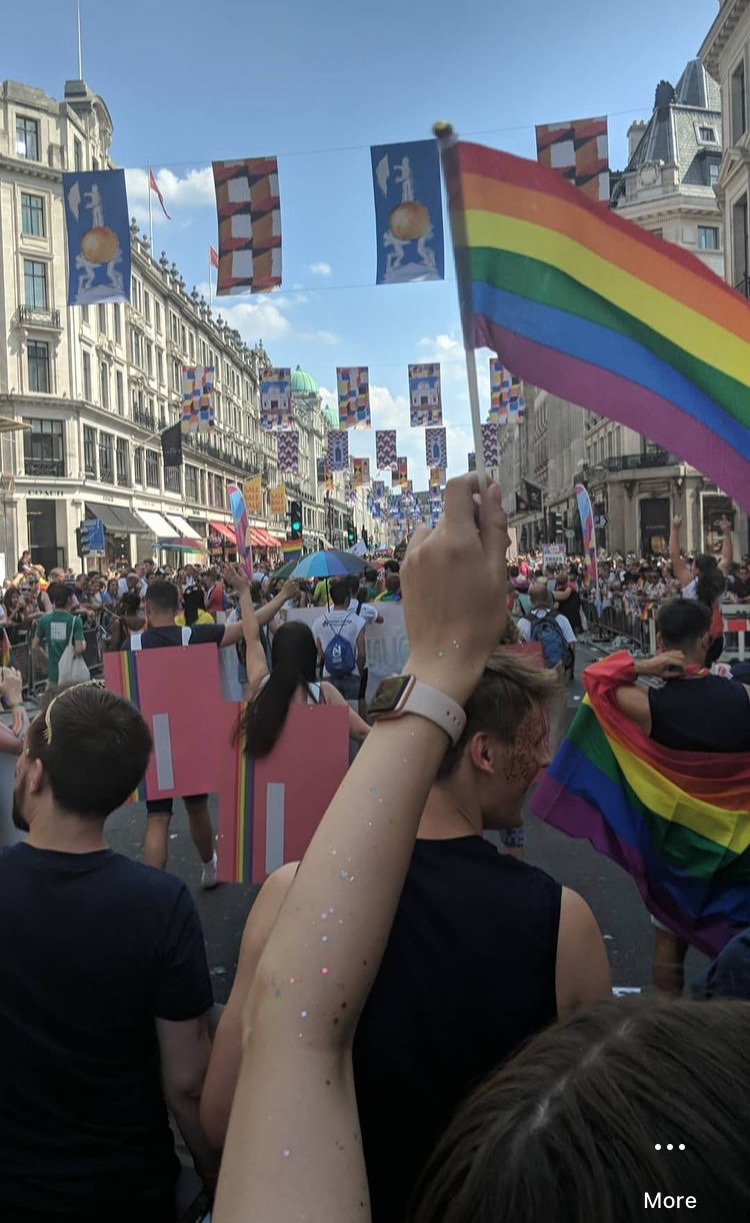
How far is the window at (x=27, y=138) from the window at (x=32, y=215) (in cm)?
185

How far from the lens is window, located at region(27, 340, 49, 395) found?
39062 millimetres

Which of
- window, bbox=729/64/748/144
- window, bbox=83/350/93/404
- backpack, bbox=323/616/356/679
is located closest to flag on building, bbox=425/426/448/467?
window, bbox=83/350/93/404

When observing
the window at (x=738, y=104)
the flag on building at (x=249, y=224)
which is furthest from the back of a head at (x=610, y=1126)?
the window at (x=738, y=104)

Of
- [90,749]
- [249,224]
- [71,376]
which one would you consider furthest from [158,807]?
[71,376]

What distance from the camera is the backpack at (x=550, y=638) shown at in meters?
7.89

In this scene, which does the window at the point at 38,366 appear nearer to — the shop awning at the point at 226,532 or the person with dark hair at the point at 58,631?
the shop awning at the point at 226,532

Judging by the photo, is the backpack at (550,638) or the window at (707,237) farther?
the window at (707,237)

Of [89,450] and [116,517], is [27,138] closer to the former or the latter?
[89,450]

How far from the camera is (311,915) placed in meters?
0.88

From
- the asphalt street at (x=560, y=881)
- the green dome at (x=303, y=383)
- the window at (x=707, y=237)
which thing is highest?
the green dome at (x=303, y=383)

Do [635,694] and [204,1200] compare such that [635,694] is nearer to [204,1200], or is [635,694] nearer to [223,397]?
[204,1200]

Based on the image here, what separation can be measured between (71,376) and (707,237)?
121 ft

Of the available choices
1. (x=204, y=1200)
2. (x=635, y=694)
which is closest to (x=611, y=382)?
(x=635, y=694)

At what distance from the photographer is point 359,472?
6384cm
